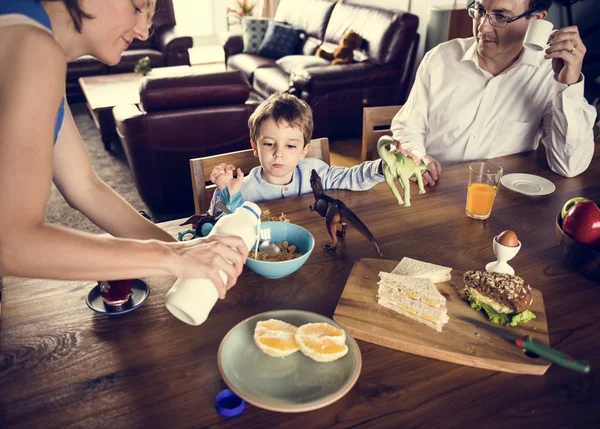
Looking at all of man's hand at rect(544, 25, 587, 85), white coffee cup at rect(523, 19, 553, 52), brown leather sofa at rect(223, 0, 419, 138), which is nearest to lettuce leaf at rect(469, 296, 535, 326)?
white coffee cup at rect(523, 19, 553, 52)

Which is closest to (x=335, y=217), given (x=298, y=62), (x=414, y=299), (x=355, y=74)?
(x=414, y=299)

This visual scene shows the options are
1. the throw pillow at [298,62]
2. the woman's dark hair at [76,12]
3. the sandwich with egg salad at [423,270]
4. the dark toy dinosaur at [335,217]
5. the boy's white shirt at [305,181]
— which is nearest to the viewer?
the woman's dark hair at [76,12]

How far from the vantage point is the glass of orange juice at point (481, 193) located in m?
1.42

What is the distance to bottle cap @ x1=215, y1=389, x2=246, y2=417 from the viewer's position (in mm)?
785

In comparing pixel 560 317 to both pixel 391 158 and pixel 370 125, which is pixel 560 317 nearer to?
pixel 391 158

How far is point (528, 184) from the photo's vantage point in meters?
1.67

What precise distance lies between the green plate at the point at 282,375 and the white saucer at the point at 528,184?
100cm

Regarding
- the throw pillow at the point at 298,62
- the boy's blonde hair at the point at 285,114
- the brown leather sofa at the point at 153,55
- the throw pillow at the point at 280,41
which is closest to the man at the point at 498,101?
the boy's blonde hair at the point at 285,114

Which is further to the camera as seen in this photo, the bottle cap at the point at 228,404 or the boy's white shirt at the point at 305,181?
the boy's white shirt at the point at 305,181

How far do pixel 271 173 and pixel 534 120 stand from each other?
4.02 ft

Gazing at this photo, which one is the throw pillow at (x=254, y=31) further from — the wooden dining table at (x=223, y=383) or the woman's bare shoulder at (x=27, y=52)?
the woman's bare shoulder at (x=27, y=52)

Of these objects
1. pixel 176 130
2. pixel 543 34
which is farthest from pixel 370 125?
pixel 176 130

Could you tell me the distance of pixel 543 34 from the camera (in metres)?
1.51

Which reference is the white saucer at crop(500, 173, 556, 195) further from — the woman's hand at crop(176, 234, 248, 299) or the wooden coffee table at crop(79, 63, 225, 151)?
the wooden coffee table at crop(79, 63, 225, 151)
